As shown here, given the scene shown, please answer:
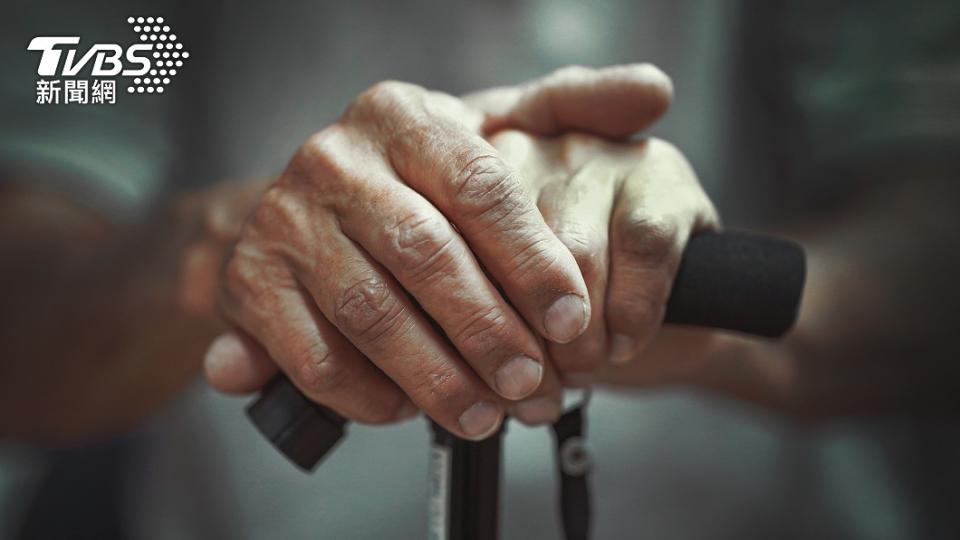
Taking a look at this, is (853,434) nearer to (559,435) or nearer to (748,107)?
(748,107)

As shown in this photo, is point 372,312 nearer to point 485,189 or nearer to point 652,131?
point 485,189

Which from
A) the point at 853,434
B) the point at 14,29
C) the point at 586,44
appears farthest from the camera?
the point at 853,434

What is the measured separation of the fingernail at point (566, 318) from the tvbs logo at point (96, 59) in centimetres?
30

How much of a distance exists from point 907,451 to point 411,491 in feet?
1.53

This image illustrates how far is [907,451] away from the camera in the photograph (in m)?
0.75

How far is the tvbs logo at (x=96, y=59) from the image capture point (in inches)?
17.4

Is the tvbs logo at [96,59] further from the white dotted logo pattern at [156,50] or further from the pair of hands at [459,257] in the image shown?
the pair of hands at [459,257]

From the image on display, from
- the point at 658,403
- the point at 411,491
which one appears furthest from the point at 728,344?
the point at 411,491

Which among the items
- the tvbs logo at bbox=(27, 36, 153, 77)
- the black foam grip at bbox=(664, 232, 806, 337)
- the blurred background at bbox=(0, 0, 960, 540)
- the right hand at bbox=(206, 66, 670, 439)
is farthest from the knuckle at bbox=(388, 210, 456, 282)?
the blurred background at bbox=(0, 0, 960, 540)

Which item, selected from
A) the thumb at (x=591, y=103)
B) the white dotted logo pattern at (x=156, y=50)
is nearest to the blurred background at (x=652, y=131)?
the white dotted logo pattern at (x=156, y=50)

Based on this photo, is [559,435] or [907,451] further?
[907,451]

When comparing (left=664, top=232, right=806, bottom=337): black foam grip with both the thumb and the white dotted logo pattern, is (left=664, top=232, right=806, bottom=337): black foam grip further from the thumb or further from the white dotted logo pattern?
the white dotted logo pattern

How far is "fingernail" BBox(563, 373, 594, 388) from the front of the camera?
0.36 metres

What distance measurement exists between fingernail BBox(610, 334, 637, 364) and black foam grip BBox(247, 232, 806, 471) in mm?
21
